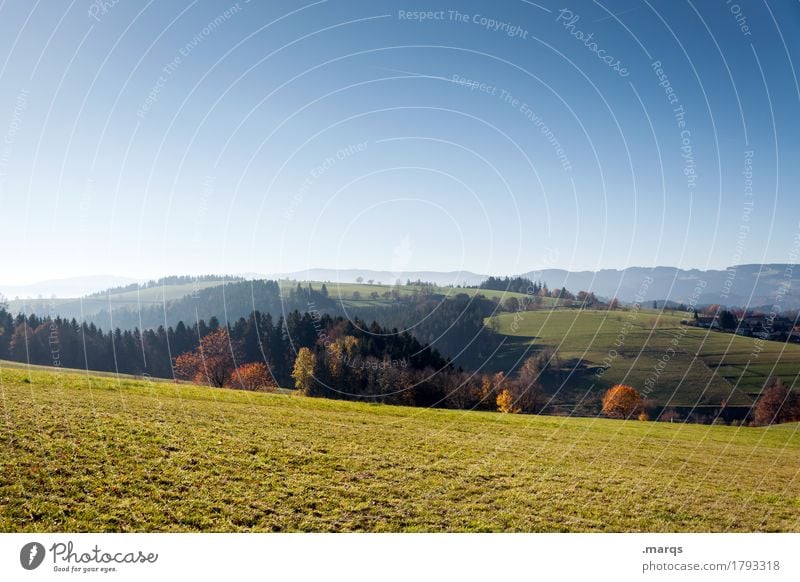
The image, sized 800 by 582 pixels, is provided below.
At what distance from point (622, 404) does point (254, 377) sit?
33222mm

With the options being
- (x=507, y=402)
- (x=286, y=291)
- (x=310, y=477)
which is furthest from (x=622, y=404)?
(x=310, y=477)

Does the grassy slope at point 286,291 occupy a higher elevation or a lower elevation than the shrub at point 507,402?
higher

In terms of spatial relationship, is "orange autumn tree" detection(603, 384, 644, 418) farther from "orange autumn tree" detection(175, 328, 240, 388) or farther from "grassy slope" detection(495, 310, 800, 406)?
"orange autumn tree" detection(175, 328, 240, 388)

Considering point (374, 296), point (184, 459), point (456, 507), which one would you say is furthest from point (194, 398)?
point (374, 296)

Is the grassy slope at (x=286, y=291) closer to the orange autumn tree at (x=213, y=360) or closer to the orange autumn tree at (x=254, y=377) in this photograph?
the orange autumn tree at (x=213, y=360)

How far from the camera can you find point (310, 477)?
7449 mm

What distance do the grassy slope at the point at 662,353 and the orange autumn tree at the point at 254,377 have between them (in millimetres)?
19340

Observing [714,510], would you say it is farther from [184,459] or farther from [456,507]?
[184,459]

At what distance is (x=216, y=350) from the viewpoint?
37.0m

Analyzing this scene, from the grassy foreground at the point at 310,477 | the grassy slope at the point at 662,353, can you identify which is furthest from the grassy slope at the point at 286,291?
the grassy slope at the point at 662,353

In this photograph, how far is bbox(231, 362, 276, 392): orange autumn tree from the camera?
1291 inches

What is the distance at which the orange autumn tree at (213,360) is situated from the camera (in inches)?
1348
